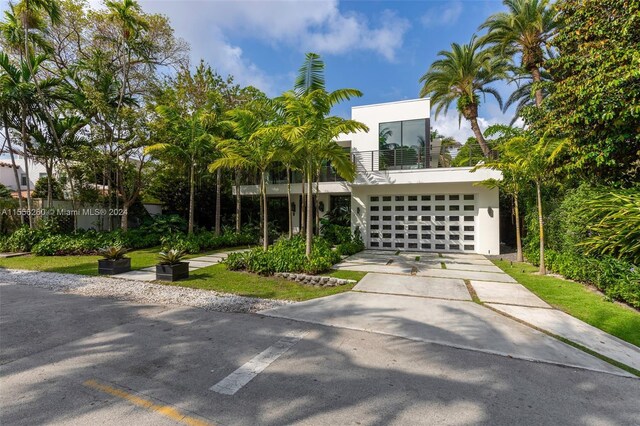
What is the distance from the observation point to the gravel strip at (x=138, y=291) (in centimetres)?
596

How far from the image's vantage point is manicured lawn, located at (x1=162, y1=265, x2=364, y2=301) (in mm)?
6660

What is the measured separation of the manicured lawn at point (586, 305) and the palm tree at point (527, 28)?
929cm

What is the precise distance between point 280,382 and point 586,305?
6.12m

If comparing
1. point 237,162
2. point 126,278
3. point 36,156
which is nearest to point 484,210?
point 237,162

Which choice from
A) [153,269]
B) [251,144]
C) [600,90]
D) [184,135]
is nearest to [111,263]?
[153,269]

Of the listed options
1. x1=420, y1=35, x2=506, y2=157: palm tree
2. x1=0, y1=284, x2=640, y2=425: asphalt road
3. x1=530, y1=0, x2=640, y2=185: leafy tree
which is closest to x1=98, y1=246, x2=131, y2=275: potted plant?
x1=0, y1=284, x2=640, y2=425: asphalt road

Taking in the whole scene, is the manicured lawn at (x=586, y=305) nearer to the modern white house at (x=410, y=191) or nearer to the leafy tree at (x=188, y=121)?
the modern white house at (x=410, y=191)

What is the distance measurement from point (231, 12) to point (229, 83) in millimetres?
5733

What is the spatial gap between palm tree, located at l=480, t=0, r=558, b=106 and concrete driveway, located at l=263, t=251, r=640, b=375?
35.6 feet

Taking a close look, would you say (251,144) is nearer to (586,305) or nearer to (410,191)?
(410,191)

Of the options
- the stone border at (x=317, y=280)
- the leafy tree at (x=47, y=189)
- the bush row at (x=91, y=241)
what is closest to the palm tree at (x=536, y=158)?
the stone border at (x=317, y=280)

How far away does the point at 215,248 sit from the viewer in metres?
13.9

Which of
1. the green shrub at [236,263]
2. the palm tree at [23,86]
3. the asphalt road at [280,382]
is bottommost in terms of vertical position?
the asphalt road at [280,382]

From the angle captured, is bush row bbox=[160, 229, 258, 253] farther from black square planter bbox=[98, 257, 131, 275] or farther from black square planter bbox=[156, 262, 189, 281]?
black square planter bbox=[156, 262, 189, 281]
